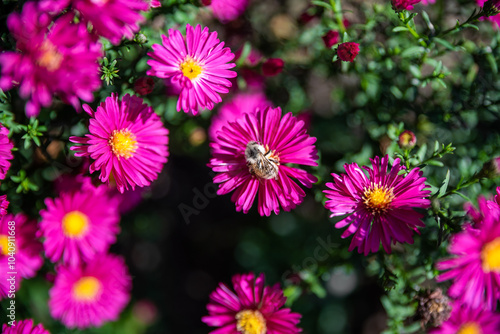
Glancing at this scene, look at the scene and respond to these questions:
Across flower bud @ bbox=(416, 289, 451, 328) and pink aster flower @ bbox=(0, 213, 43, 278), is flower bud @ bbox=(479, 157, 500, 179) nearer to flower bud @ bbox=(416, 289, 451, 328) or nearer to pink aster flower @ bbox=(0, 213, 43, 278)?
flower bud @ bbox=(416, 289, 451, 328)

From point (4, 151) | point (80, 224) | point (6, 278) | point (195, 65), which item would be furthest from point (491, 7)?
point (6, 278)

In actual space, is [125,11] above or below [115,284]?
above

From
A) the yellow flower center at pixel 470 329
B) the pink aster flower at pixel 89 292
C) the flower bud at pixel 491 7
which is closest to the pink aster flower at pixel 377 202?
the yellow flower center at pixel 470 329

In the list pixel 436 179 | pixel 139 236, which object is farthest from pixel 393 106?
pixel 139 236

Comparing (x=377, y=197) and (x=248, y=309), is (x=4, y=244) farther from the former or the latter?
(x=377, y=197)

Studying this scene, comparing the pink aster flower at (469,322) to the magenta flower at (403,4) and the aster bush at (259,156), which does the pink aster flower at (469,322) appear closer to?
the aster bush at (259,156)

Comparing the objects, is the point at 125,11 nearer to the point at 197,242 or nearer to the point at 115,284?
the point at 115,284

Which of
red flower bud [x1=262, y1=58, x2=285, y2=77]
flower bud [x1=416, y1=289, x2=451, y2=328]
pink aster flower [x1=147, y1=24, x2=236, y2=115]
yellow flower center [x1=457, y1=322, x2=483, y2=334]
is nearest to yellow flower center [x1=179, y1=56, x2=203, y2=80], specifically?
pink aster flower [x1=147, y1=24, x2=236, y2=115]
